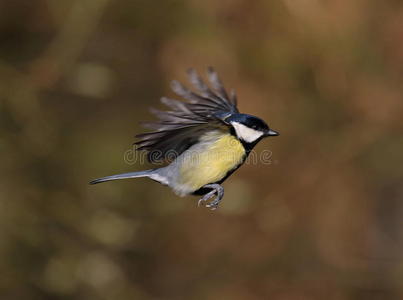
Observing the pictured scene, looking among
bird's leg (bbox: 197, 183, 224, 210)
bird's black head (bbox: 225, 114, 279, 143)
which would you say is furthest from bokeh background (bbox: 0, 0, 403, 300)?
bird's black head (bbox: 225, 114, 279, 143)

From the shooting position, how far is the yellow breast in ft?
9.12

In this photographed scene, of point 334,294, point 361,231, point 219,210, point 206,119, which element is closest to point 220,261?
point 219,210

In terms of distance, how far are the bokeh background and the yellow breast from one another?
5.87 ft

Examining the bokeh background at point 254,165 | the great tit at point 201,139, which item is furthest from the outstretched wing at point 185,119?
the bokeh background at point 254,165

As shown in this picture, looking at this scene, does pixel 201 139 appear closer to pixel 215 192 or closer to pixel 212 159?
pixel 212 159

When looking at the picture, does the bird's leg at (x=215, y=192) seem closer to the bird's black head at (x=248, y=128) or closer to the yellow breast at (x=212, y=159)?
the yellow breast at (x=212, y=159)

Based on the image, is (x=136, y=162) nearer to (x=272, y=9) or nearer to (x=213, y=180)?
(x=272, y=9)

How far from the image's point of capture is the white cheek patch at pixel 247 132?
273cm

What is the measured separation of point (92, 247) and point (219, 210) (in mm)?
1027

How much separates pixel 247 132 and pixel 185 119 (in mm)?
296

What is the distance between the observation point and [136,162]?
5.14 meters

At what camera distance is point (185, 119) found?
2650 mm

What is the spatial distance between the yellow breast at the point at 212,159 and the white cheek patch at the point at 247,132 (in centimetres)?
5

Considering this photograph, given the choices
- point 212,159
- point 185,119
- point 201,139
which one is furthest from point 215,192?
point 185,119
